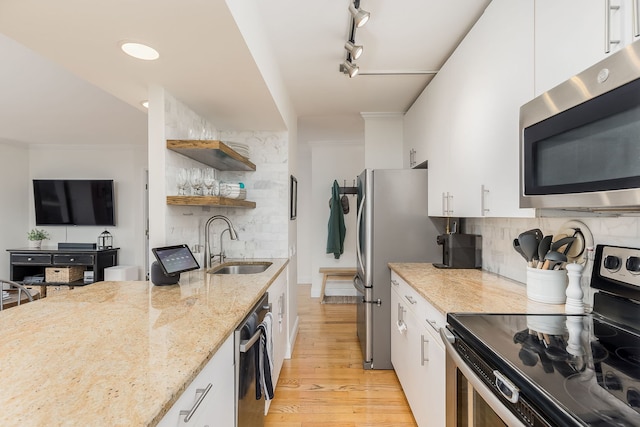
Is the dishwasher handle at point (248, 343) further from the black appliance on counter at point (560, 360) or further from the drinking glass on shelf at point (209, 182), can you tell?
the drinking glass on shelf at point (209, 182)

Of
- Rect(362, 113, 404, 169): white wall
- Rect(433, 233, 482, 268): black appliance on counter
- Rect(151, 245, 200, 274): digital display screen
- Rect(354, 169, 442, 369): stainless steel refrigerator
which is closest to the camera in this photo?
Rect(151, 245, 200, 274): digital display screen

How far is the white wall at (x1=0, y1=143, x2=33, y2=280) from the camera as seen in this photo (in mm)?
4766

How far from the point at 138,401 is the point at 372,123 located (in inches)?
132

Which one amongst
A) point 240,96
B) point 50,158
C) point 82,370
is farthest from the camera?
point 50,158

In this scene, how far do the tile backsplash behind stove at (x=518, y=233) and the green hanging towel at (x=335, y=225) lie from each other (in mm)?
2427

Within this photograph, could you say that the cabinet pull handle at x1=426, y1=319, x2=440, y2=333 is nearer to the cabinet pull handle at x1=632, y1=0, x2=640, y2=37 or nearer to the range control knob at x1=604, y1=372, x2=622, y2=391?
the range control knob at x1=604, y1=372, x2=622, y2=391

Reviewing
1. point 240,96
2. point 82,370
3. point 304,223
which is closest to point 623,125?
point 82,370

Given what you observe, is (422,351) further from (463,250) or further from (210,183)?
(210,183)

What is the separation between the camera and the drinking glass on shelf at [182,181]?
2.07 m

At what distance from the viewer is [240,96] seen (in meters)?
2.12

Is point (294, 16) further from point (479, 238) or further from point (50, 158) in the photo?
point (50, 158)

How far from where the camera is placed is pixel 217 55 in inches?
61.9

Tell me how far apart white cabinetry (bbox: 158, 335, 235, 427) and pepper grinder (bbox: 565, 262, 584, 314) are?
4.38 feet

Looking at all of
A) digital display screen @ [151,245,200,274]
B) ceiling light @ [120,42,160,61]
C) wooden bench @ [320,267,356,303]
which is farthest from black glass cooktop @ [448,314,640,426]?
wooden bench @ [320,267,356,303]
